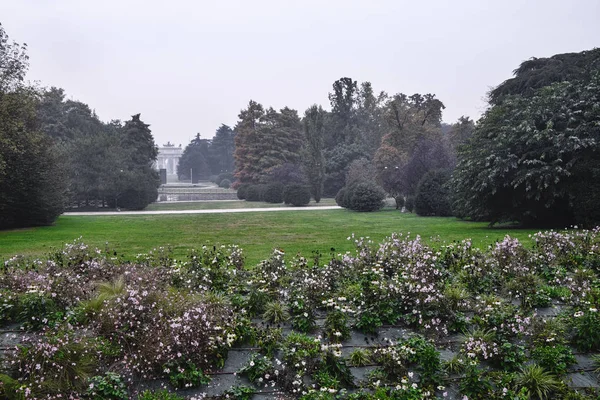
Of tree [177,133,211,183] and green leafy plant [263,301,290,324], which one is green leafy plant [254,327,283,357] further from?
tree [177,133,211,183]

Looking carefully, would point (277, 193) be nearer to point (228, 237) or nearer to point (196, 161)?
point (228, 237)

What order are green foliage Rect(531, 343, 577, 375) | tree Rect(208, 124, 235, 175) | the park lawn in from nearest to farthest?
green foliage Rect(531, 343, 577, 375)
the park lawn
tree Rect(208, 124, 235, 175)

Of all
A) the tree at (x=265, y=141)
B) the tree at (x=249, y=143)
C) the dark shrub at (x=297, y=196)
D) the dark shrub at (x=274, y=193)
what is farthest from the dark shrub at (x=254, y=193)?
the dark shrub at (x=297, y=196)

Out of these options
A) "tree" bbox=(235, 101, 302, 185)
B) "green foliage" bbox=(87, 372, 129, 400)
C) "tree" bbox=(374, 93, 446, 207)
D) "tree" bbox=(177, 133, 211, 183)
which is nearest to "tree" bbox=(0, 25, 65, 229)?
"green foliage" bbox=(87, 372, 129, 400)

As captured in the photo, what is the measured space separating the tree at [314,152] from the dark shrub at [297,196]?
3.25m

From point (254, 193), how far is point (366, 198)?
1419 cm

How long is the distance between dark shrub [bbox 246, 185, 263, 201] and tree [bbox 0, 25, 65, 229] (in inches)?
733

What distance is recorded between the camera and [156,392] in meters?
3.76

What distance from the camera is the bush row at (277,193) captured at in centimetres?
2956

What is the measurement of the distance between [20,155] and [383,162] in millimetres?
19965

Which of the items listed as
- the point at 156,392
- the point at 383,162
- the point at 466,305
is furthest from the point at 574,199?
the point at 383,162

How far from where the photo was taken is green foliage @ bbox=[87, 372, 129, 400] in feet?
11.8

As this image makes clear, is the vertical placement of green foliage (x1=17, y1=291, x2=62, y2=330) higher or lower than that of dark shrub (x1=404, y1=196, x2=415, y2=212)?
lower

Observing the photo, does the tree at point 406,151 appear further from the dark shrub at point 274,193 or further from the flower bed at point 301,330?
the flower bed at point 301,330
